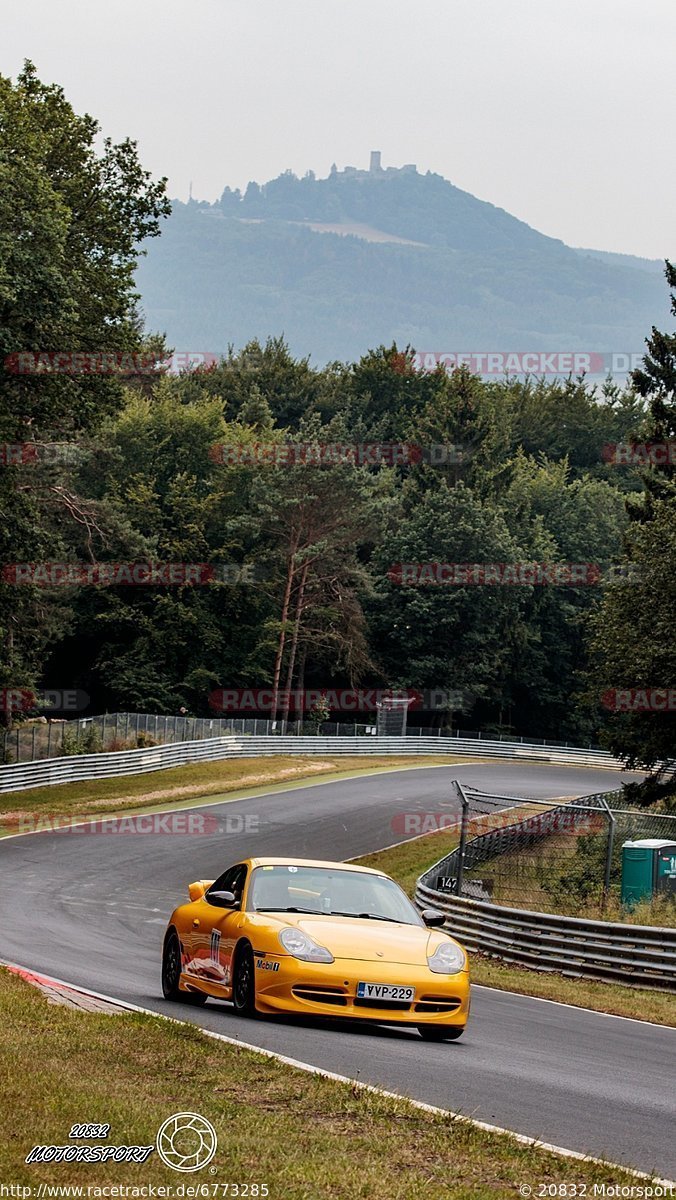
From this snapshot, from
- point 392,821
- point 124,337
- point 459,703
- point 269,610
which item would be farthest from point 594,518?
point 124,337

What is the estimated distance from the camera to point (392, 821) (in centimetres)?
4456

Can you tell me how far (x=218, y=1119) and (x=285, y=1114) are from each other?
444 millimetres

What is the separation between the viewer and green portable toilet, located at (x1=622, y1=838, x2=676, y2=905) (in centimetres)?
2100

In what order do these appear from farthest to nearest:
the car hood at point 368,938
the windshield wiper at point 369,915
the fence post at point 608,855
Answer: the fence post at point 608,855, the windshield wiper at point 369,915, the car hood at point 368,938

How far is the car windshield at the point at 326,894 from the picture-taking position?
12.3m

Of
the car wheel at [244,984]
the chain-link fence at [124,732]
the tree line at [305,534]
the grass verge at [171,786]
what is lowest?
the grass verge at [171,786]

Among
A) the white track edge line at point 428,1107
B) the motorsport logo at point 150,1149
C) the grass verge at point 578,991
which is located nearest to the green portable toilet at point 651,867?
the grass verge at point 578,991

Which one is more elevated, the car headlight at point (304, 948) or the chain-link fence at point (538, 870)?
A: the car headlight at point (304, 948)

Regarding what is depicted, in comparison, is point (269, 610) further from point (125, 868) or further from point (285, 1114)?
point (285, 1114)

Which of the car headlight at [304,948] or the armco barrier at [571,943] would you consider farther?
the armco barrier at [571,943]

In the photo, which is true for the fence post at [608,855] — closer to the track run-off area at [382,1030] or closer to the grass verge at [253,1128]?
the track run-off area at [382,1030]

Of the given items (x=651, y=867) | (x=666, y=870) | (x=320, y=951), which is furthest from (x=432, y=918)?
(x=666, y=870)

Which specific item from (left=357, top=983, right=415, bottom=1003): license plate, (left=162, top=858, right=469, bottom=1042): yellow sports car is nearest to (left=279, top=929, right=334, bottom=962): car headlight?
(left=162, top=858, right=469, bottom=1042): yellow sports car

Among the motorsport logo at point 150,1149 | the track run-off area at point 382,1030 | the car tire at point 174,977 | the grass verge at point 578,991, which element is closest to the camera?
the motorsport logo at point 150,1149
